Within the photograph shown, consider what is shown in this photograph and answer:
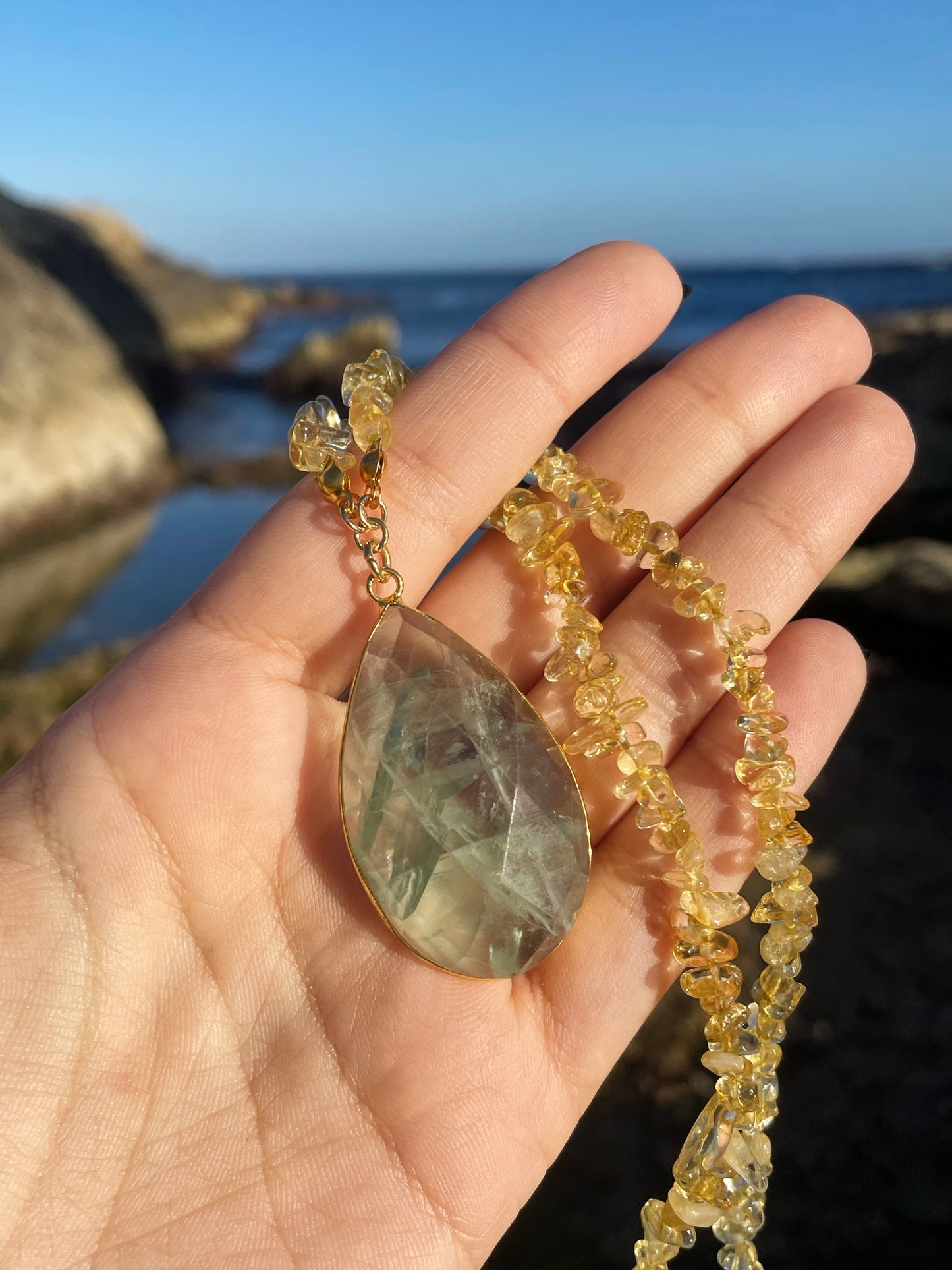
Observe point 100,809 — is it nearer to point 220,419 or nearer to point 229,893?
point 229,893

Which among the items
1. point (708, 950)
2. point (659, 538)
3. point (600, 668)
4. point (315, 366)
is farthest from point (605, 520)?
point (315, 366)

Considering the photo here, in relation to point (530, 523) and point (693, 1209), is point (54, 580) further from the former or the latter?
point (693, 1209)

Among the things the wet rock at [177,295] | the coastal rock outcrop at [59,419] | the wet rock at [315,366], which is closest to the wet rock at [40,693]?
the coastal rock outcrop at [59,419]

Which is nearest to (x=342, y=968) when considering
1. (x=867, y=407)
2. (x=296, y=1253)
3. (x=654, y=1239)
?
(x=296, y=1253)

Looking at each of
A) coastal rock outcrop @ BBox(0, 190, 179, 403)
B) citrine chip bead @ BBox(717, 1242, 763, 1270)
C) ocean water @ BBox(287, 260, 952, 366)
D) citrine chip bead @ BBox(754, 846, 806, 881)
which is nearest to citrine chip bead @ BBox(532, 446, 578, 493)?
citrine chip bead @ BBox(754, 846, 806, 881)

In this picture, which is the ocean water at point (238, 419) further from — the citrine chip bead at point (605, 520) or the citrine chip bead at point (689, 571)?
the citrine chip bead at point (689, 571)

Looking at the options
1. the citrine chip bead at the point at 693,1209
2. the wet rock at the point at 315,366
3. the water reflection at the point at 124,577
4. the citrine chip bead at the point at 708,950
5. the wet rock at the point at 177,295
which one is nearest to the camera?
the citrine chip bead at the point at 693,1209

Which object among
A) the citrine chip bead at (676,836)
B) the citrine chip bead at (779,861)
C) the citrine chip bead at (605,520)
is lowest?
the citrine chip bead at (779,861)
